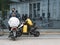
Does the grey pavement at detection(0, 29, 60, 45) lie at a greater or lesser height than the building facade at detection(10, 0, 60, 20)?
lesser

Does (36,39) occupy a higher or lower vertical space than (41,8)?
lower

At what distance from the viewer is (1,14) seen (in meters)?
18.0

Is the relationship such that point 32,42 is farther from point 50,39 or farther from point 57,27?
point 57,27

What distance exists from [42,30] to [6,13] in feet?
9.13

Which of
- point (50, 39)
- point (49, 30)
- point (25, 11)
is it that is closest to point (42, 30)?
point (49, 30)

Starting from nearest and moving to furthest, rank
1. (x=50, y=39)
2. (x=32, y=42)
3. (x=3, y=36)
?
(x=32, y=42), (x=50, y=39), (x=3, y=36)

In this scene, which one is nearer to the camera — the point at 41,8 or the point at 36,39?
the point at 36,39

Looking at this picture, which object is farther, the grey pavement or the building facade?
the building facade

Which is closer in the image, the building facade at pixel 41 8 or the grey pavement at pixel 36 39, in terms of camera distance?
the grey pavement at pixel 36 39

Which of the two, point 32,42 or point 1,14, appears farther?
point 1,14

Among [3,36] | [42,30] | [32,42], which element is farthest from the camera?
[42,30]

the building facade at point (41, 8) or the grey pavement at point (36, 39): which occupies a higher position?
the building facade at point (41, 8)

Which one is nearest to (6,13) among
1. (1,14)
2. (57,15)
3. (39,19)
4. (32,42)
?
(1,14)

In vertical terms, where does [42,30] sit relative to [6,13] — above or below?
below
